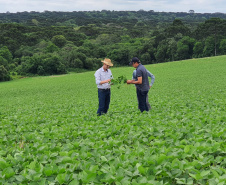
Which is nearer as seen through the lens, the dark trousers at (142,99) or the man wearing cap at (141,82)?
the man wearing cap at (141,82)

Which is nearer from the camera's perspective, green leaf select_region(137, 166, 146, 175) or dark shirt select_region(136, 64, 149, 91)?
green leaf select_region(137, 166, 146, 175)

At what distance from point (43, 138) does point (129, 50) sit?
83620 mm

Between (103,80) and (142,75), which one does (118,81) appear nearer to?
(103,80)

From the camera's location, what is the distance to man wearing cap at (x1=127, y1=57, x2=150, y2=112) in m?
8.79

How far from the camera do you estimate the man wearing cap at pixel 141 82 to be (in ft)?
28.8

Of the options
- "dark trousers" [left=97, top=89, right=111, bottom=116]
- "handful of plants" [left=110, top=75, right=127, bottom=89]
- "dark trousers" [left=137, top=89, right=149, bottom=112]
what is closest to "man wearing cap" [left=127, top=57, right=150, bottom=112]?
"dark trousers" [left=137, top=89, right=149, bottom=112]

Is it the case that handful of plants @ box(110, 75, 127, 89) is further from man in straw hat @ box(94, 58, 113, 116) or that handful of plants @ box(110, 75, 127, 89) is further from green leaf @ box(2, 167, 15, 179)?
green leaf @ box(2, 167, 15, 179)

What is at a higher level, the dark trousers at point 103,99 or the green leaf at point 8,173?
the green leaf at point 8,173

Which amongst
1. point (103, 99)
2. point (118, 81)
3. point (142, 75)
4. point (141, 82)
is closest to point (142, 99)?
point (141, 82)

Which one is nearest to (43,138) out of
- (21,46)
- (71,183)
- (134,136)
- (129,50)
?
(134,136)

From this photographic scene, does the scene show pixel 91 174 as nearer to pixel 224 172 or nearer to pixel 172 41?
pixel 224 172

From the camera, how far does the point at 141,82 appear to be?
346 inches

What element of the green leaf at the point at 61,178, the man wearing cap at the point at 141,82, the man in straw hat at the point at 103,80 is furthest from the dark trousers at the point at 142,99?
the green leaf at the point at 61,178

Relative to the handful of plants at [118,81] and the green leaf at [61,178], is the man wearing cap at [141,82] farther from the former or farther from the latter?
the green leaf at [61,178]
